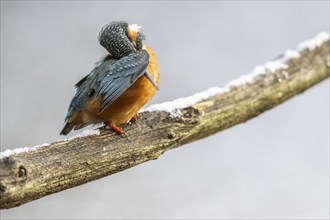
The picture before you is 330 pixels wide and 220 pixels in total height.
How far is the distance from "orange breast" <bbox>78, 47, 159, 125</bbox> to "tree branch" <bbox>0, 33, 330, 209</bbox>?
4 centimetres

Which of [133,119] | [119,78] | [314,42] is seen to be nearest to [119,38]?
[119,78]

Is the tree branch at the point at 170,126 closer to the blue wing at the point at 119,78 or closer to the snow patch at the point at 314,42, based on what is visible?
the snow patch at the point at 314,42

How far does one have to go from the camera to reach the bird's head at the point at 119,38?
2211 mm

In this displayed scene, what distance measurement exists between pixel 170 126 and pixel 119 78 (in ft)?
0.84

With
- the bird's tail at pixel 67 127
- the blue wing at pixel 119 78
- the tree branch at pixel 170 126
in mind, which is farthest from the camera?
the bird's tail at pixel 67 127

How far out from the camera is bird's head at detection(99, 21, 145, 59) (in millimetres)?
2211

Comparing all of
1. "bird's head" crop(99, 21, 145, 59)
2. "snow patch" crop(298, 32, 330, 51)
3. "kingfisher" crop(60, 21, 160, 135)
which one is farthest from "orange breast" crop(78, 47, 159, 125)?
"snow patch" crop(298, 32, 330, 51)

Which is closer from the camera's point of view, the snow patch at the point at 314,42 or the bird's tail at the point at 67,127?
the snow patch at the point at 314,42

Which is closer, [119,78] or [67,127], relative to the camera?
[119,78]

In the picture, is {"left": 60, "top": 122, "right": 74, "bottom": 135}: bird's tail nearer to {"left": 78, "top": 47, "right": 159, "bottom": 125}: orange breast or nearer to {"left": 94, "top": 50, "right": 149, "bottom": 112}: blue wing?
{"left": 78, "top": 47, "right": 159, "bottom": 125}: orange breast

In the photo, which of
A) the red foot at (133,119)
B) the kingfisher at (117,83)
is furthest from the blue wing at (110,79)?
the red foot at (133,119)

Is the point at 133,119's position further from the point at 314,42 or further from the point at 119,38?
the point at 314,42

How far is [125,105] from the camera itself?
216cm

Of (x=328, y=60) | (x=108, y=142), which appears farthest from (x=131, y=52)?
(x=328, y=60)
